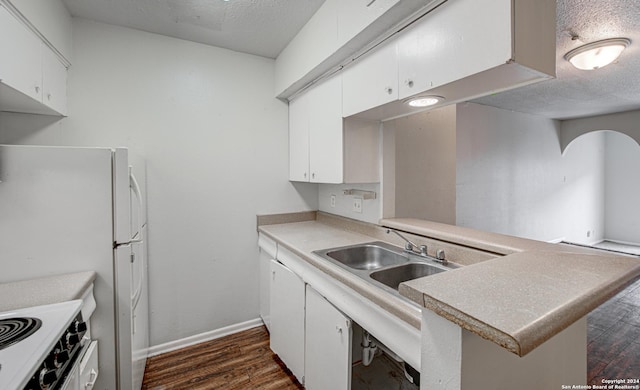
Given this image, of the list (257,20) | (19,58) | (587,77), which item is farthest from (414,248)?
(587,77)

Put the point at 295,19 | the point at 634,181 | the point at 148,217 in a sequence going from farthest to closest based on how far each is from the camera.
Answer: the point at 634,181 < the point at 148,217 < the point at 295,19

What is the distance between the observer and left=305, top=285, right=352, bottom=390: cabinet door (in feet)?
4.23

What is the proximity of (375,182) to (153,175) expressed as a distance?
1680mm

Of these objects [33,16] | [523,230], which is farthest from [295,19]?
[523,230]

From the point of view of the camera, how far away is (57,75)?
1.72 m

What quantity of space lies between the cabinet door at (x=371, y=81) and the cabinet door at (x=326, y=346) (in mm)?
1110

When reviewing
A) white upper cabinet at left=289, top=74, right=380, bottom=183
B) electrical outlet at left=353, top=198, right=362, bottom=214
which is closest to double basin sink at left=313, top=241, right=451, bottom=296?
electrical outlet at left=353, top=198, right=362, bottom=214

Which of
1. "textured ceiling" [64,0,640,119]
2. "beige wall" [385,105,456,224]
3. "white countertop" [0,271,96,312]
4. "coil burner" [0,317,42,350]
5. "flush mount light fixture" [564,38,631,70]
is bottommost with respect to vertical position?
"coil burner" [0,317,42,350]

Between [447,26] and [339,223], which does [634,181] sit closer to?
[339,223]

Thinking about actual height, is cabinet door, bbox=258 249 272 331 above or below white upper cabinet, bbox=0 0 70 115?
below

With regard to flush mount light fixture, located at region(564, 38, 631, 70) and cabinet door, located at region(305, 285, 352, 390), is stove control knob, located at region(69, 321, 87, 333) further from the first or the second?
flush mount light fixture, located at region(564, 38, 631, 70)

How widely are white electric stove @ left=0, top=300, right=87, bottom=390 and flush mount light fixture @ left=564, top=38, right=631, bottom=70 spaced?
146 inches

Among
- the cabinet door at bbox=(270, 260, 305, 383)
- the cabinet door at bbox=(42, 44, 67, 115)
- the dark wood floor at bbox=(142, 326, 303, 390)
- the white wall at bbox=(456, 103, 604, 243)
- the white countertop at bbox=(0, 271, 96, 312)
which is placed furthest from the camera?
the white wall at bbox=(456, 103, 604, 243)

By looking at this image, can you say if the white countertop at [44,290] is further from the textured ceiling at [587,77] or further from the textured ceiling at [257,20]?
the textured ceiling at [587,77]
